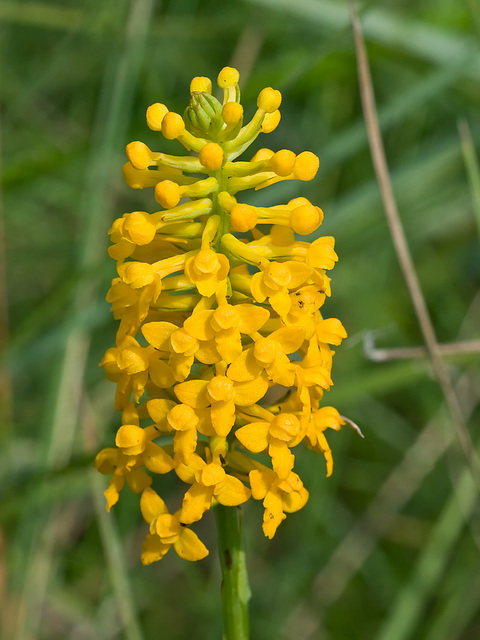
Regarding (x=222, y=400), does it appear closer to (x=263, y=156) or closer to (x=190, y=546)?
(x=190, y=546)

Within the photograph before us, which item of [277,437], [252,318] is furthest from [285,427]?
[252,318]

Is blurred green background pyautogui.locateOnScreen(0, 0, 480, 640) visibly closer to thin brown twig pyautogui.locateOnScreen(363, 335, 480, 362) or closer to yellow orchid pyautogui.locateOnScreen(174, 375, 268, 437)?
thin brown twig pyautogui.locateOnScreen(363, 335, 480, 362)

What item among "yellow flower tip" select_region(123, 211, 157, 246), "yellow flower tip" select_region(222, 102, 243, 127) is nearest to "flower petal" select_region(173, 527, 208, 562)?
"yellow flower tip" select_region(123, 211, 157, 246)

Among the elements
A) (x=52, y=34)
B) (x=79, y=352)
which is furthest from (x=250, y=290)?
(x=52, y=34)

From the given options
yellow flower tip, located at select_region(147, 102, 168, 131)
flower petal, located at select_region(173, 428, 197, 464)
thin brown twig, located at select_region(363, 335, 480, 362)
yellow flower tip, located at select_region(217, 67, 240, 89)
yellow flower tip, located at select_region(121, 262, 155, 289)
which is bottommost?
flower petal, located at select_region(173, 428, 197, 464)

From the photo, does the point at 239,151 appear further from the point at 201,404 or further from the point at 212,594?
Result: the point at 212,594
